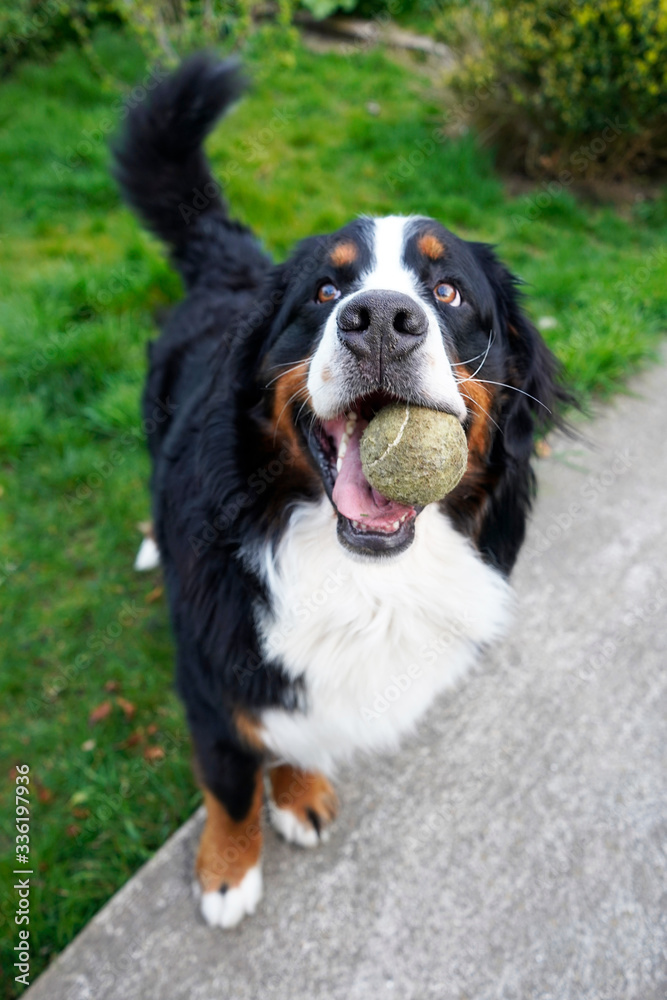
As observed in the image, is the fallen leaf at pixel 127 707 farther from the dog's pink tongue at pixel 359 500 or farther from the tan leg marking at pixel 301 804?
the dog's pink tongue at pixel 359 500

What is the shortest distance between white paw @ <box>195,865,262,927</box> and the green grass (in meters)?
0.36

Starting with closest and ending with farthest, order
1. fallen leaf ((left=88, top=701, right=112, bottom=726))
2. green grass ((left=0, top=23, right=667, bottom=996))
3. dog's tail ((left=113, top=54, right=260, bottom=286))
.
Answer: green grass ((left=0, top=23, right=667, bottom=996))
fallen leaf ((left=88, top=701, right=112, bottom=726))
dog's tail ((left=113, top=54, right=260, bottom=286))

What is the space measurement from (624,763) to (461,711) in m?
0.51

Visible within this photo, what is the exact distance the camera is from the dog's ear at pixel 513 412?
1.79 metres

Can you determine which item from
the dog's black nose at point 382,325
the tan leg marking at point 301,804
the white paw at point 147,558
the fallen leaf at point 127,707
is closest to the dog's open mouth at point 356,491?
the dog's black nose at point 382,325

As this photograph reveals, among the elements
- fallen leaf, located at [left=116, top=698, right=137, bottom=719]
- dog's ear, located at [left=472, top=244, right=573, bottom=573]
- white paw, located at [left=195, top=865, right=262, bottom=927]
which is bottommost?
fallen leaf, located at [left=116, top=698, right=137, bottom=719]

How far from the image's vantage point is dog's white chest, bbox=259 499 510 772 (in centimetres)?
168

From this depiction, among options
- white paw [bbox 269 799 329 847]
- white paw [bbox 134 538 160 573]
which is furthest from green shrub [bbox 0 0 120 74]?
white paw [bbox 269 799 329 847]

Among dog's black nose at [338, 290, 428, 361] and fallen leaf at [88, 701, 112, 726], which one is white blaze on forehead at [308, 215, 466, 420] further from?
fallen leaf at [88, 701, 112, 726]

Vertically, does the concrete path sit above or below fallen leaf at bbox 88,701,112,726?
above

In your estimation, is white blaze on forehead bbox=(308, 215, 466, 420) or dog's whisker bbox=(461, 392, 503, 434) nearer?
white blaze on forehead bbox=(308, 215, 466, 420)

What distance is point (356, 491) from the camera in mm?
1570

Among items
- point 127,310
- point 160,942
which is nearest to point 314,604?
point 160,942

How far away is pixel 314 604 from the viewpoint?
5.50 ft
